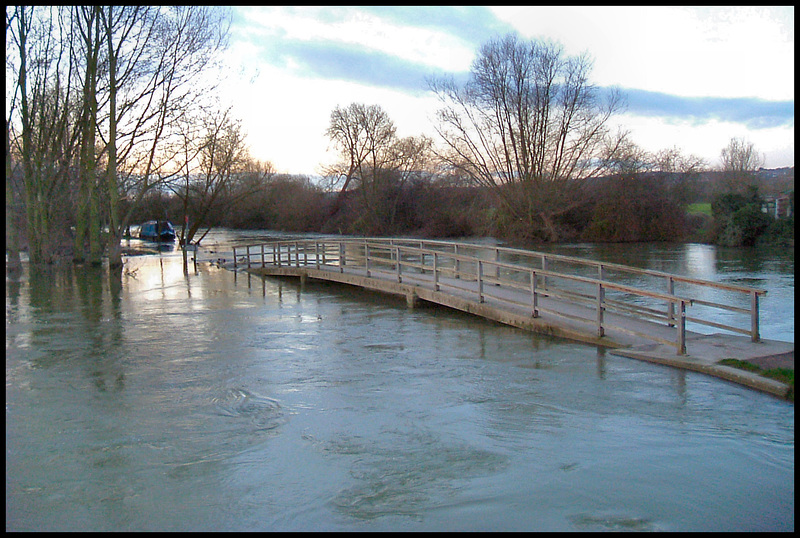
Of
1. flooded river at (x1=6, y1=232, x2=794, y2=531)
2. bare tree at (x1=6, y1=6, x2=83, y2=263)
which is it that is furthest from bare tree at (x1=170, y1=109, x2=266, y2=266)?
flooded river at (x1=6, y1=232, x2=794, y2=531)

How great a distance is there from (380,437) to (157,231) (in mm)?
46613

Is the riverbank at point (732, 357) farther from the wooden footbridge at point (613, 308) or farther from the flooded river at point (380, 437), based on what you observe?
the flooded river at point (380, 437)

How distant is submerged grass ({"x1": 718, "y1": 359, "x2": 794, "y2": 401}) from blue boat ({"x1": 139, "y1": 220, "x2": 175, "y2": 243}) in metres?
45.6

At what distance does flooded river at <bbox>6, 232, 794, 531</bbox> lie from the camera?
4.64 meters

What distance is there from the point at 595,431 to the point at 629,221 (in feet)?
118

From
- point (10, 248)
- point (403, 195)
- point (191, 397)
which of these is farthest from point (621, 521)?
point (403, 195)

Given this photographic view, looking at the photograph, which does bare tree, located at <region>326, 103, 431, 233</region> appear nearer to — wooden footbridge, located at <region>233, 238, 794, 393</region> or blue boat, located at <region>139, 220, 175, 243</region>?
blue boat, located at <region>139, 220, 175, 243</region>

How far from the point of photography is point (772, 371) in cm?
740

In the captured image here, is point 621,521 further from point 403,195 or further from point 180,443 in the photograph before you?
point 403,195

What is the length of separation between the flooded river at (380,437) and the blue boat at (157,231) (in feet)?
133

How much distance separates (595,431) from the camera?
622cm

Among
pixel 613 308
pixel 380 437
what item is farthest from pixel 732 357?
pixel 380 437

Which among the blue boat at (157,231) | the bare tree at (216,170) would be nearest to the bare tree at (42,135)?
the bare tree at (216,170)

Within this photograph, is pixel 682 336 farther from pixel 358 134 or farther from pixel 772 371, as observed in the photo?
pixel 358 134
